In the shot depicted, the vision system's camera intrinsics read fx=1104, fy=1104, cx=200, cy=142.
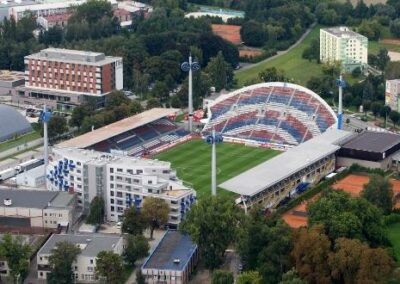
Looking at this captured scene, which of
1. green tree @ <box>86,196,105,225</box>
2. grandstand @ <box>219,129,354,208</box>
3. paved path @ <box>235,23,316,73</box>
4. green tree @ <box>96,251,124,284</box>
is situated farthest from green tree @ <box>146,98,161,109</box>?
green tree @ <box>96,251,124,284</box>

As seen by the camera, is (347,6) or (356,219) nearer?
(356,219)

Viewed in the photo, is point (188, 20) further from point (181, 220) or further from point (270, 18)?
point (181, 220)

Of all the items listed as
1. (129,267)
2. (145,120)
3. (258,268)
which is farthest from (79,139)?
(258,268)

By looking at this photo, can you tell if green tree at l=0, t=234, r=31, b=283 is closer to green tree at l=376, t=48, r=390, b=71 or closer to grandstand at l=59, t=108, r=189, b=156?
grandstand at l=59, t=108, r=189, b=156

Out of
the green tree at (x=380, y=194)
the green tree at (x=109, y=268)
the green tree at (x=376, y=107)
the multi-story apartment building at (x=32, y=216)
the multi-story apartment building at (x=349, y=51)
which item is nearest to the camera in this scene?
the green tree at (x=109, y=268)

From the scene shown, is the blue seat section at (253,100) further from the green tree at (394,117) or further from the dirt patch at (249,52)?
the dirt patch at (249,52)

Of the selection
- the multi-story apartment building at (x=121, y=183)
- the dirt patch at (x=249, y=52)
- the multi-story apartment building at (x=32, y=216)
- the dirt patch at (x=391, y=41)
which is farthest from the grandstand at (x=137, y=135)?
the dirt patch at (x=391, y=41)
